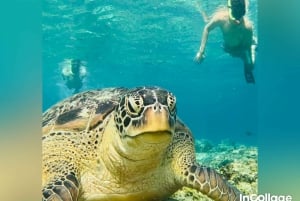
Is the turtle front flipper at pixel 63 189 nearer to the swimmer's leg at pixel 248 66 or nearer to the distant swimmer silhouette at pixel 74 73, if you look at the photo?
the swimmer's leg at pixel 248 66

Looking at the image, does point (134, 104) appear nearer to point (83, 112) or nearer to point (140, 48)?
point (83, 112)

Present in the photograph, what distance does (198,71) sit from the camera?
17.6m

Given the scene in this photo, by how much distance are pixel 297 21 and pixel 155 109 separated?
5.11 ft

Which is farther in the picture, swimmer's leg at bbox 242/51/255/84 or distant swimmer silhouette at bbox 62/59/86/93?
distant swimmer silhouette at bbox 62/59/86/93

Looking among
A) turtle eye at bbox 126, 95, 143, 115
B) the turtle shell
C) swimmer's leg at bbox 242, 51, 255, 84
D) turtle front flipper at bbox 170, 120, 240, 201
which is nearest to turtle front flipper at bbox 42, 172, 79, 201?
the turtle shell

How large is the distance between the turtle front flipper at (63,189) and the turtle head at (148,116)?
439 mm

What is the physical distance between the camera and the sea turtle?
2611mm

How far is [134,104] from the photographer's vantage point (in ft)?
8.74

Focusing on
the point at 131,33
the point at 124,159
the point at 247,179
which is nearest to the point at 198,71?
the point at 131,33

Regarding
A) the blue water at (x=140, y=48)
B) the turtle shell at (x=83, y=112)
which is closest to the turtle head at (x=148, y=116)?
the turtle shell at (x=83, y=112)

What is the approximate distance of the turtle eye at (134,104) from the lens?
2.64 meters

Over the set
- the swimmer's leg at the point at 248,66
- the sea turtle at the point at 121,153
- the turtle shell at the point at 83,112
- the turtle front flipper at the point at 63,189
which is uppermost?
the swimmer's leg at the point at 248,66

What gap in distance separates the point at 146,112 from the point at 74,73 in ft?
43.4

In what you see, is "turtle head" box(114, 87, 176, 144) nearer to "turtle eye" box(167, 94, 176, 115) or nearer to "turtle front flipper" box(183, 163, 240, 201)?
"turtle eye" box(167, 94, 176, 115)
